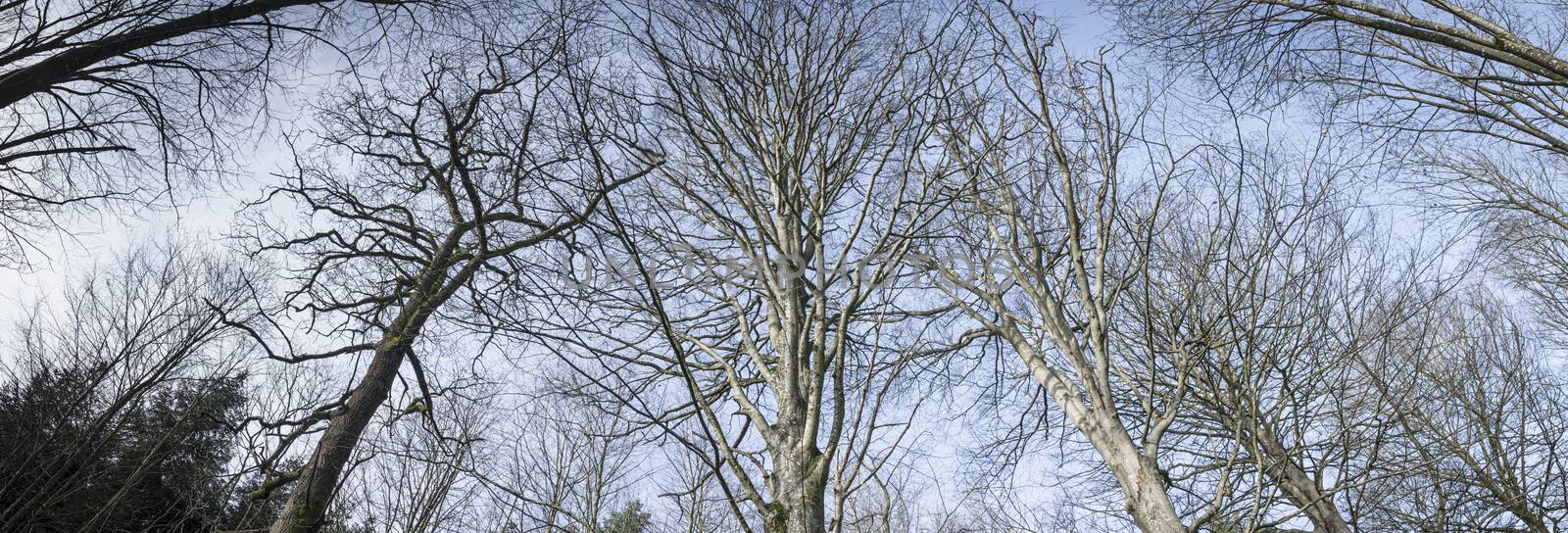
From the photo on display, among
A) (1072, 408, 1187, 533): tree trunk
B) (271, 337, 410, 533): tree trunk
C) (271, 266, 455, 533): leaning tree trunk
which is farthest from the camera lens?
(271, 337, 410, 533): tree trunk

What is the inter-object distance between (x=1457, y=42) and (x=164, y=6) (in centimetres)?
727

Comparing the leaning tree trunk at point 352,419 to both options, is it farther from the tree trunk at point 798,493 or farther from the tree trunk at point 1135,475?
the tree trunk at point 1135,475

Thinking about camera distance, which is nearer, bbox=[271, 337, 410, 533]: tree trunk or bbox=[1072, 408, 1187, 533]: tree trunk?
bbox=[1072, 408, 1187, 533]: tree trunk

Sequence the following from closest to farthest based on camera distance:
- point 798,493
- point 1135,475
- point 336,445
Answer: point 798,493 < point 1135,475 < point 336,445

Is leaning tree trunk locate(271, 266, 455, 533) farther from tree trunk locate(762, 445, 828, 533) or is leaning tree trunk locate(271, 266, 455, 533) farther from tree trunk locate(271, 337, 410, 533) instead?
tree trunk locate(762, 445, 828, 533)

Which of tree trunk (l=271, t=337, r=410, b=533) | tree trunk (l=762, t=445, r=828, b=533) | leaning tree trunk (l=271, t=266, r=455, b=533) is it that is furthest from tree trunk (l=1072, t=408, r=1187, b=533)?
tree trunk (l=271, t=337, r=410, b=533)

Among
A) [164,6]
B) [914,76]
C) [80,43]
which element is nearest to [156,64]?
[80,43]

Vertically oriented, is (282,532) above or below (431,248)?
below

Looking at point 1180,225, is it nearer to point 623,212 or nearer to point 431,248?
point 623,212

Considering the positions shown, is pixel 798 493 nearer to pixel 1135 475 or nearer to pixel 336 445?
pixel 1135 475

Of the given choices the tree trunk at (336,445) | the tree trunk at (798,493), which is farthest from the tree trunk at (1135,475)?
the tree trunk at (336,445)

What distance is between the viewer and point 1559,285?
30.2 ft

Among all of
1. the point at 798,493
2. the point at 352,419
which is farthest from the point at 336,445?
the point at 798,493

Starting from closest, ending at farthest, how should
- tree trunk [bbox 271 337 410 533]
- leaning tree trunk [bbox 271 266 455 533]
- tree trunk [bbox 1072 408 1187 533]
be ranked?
tree trunk [bbox 1072 408 1187 533], leaning tree trunk [bbox 271 266 455 533], tree trunk [bbox 271 337 410 533]
